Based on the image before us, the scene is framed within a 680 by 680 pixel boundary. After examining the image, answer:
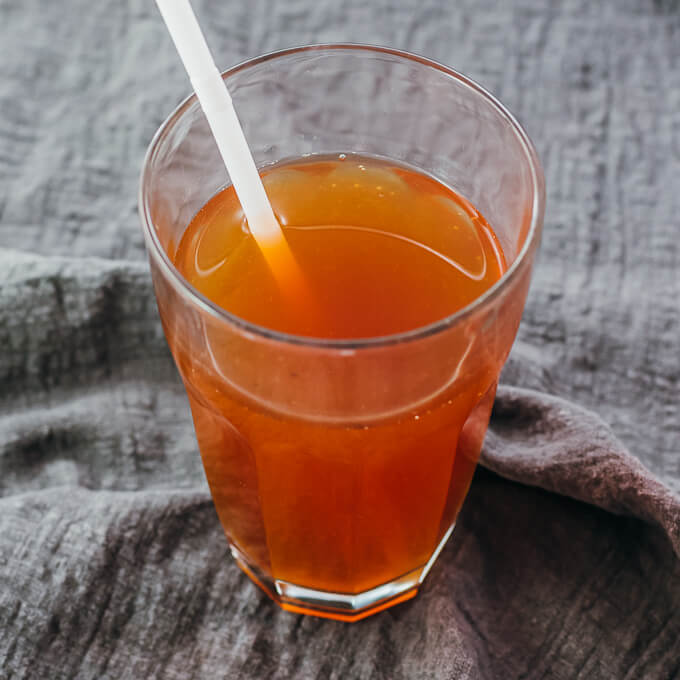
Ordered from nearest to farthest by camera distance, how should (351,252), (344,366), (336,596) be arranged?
1. (344,366)
2. (351,252)
3. (336,596)

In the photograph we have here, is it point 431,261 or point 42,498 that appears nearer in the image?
point 431,261

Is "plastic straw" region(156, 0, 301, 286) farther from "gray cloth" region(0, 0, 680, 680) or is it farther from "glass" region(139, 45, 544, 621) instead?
"gray cloth" region(0, 0, 680, 680)

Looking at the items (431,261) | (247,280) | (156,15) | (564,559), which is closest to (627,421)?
(564,559)

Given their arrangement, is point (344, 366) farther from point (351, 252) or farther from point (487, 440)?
point (487, 440)

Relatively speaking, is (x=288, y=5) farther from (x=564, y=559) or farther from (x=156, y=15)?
(x=564, y=559)

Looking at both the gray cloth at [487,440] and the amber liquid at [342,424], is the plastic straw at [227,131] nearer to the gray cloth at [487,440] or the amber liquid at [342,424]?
the amber liquid at [342,424]

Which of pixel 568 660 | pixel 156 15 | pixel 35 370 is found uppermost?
pixel 156 15

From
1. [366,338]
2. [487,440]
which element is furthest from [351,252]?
[487,440]
